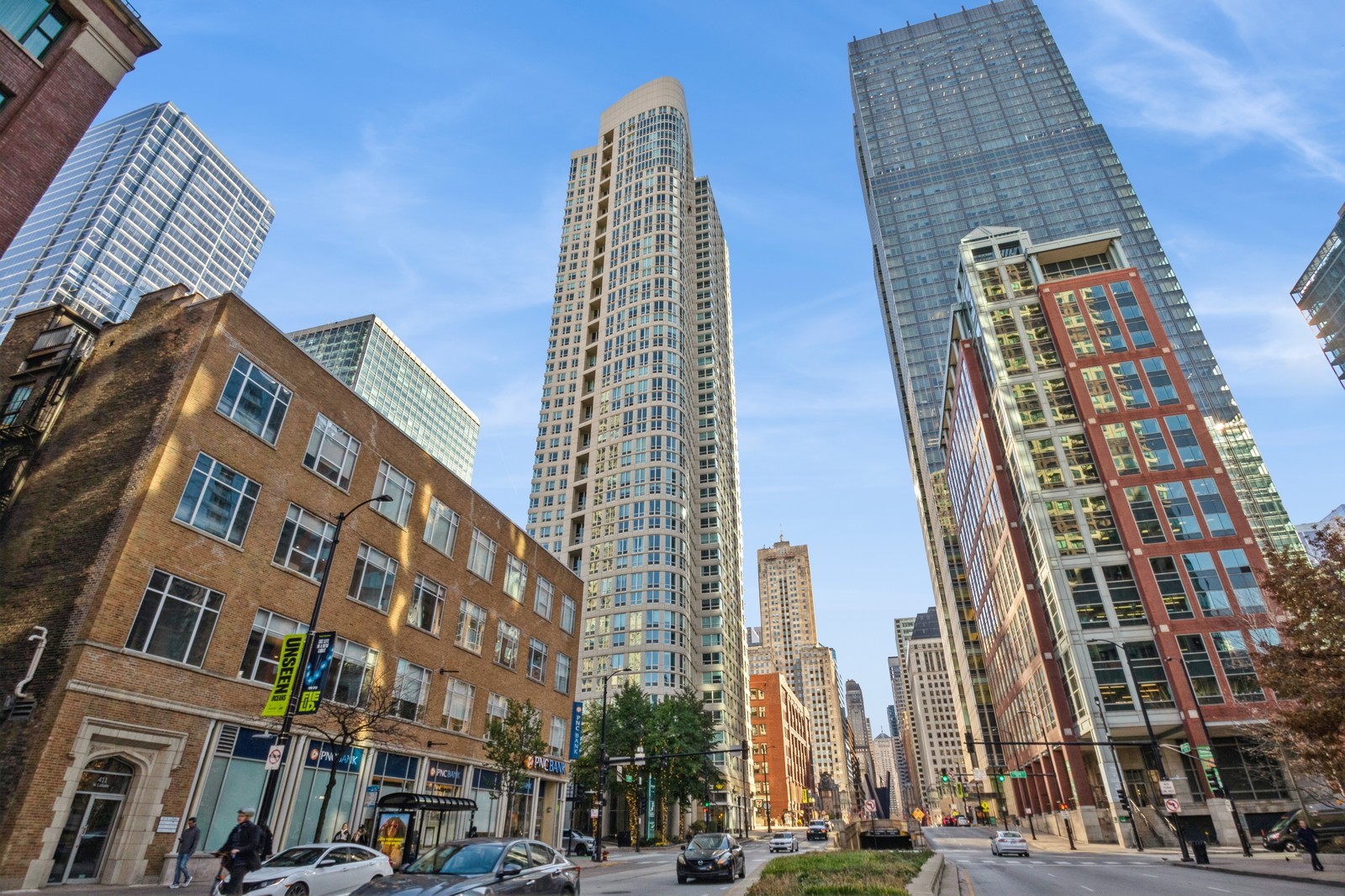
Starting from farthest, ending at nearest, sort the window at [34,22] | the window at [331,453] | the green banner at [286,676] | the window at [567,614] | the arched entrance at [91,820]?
the window at [567,614], the window at [331,453], the window at [34,22], the green banner at [286,676], the arched entrance at [91,820]

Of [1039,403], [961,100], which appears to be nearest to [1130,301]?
[1039,403]

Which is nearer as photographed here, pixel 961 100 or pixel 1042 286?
pixel 1042 286

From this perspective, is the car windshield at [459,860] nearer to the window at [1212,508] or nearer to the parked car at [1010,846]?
the parked car at [1010,846]

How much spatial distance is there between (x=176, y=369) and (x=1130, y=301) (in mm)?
81530

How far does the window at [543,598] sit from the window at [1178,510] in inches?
2104

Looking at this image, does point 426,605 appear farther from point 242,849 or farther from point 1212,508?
point 1212,508

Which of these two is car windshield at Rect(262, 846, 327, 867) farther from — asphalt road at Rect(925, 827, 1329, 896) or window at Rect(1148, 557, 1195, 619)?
window at Rect(1148, 557, 1195, 619)

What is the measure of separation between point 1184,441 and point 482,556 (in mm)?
63170

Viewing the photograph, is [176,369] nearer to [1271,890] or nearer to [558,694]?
[558,694]

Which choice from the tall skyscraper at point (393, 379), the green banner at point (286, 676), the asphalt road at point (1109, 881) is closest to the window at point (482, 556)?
the green banner at point (286, 676)

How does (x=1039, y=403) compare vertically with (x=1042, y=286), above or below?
below

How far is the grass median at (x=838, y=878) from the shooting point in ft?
40.3

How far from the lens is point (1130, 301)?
2763 inches

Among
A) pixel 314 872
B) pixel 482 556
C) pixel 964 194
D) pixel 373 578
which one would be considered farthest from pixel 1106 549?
pixel 964 194
